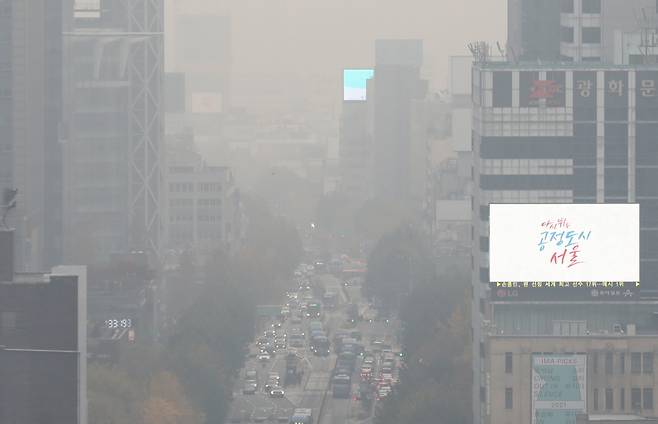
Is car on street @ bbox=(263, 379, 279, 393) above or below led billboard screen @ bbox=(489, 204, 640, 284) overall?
below

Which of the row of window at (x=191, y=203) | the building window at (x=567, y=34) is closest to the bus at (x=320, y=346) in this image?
the row of window at (x=191, y=203)

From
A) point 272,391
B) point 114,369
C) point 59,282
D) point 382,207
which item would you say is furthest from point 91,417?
point 382,207

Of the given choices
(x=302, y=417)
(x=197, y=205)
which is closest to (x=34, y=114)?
(x=302, y=417)

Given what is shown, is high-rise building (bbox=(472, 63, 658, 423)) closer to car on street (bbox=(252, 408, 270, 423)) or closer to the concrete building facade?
the concrete building facade

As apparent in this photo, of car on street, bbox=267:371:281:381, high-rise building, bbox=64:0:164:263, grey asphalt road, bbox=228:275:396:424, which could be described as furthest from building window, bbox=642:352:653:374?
high-rise building, bbox=64:0:164:263

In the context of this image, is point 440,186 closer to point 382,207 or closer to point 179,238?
point 179,238
